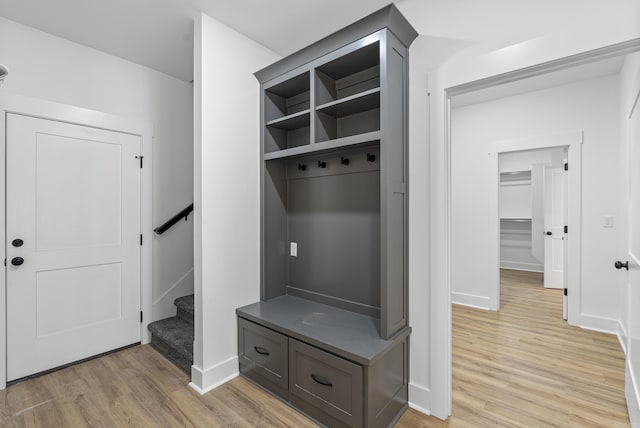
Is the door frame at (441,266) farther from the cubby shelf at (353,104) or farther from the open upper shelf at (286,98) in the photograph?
the open upper shelf at (286,98)

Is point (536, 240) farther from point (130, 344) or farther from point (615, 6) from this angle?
point (130, 344)

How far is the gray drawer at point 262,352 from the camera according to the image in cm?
207

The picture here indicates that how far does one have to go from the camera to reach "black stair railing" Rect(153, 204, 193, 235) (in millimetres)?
3064

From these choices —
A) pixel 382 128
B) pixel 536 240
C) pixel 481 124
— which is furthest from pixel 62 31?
pixel 536 240

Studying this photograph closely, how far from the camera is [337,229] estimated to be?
2.42 metres

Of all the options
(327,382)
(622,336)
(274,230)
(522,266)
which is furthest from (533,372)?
(522,266)

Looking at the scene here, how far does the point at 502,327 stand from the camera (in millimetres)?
3375

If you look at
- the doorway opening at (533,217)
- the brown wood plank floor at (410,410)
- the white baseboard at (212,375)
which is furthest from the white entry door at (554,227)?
the white baseboard at (212,375)

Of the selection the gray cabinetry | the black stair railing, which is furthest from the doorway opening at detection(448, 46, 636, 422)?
the black stair railing

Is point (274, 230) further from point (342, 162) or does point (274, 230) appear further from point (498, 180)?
point (498, 180)

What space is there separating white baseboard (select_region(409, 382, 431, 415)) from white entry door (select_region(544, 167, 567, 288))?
172 inches

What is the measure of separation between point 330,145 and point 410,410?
1.87 metres

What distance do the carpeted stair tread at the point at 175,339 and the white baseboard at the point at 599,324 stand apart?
13.6 feet

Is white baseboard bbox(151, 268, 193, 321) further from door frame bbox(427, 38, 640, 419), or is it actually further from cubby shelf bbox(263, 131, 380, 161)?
door frame bbox(427, 38, 640, 419)
